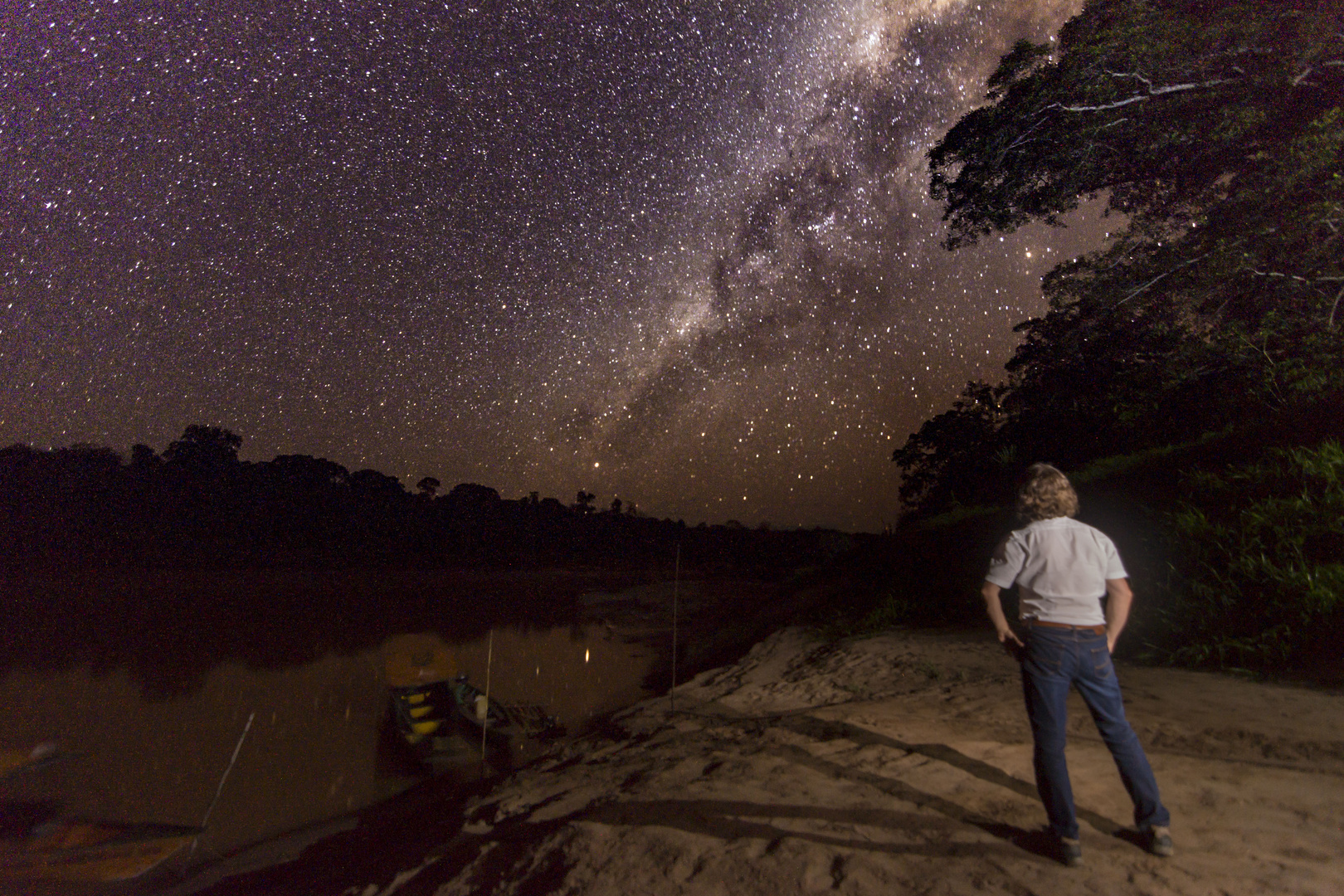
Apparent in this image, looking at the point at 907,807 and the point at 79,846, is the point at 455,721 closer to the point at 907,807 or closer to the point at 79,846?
the point at 79,846

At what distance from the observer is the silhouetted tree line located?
169 feet

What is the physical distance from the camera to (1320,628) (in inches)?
245

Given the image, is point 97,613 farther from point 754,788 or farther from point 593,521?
point 593,521

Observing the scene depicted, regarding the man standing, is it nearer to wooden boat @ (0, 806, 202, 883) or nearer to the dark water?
the dark water

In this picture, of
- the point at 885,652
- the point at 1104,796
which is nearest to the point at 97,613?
the point at 885,652

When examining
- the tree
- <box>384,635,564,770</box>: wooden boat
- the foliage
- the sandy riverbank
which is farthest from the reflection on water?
the tree

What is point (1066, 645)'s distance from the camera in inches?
114

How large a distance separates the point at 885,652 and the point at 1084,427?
1185 centimetres

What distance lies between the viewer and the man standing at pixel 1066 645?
9.53 ft

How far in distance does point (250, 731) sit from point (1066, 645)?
1666 centimetres

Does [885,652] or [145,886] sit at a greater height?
[885,652]

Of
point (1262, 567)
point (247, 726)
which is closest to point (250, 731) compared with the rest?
point (247, 726)

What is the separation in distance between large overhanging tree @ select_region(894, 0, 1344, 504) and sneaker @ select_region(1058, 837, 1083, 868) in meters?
9.96

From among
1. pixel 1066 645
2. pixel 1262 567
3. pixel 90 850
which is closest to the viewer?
pixel 1066 645
